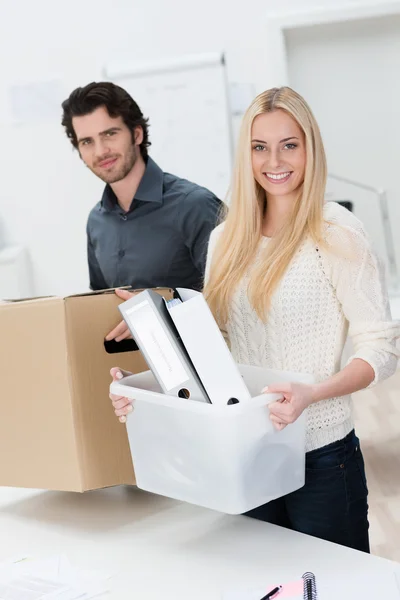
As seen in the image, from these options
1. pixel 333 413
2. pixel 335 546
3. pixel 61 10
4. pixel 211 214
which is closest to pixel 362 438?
pixel 211 214

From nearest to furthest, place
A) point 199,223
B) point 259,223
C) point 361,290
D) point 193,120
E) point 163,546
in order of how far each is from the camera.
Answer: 1. point 163,546
2. point 361,290
3. point 259,223
4. point 199,223
5. point 193,120

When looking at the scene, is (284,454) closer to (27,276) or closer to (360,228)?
(360,228)

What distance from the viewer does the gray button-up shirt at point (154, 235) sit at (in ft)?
6.30

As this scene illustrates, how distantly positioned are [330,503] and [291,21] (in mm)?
3911

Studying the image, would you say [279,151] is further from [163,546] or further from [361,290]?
[163,546]

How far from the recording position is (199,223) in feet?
6.39

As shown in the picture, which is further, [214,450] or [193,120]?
[193,120]

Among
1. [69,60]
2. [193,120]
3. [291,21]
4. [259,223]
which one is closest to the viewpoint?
[259,223]

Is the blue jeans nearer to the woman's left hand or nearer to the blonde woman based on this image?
the blonde woman

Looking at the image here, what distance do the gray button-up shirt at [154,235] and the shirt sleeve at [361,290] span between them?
0.60 metres

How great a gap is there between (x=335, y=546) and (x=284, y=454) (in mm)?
142

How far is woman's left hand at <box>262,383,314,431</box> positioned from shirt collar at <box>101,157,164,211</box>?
103cm

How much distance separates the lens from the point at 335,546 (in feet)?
3.67

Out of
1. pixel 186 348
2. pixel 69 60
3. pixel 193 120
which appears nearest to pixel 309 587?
pixel 186 348
